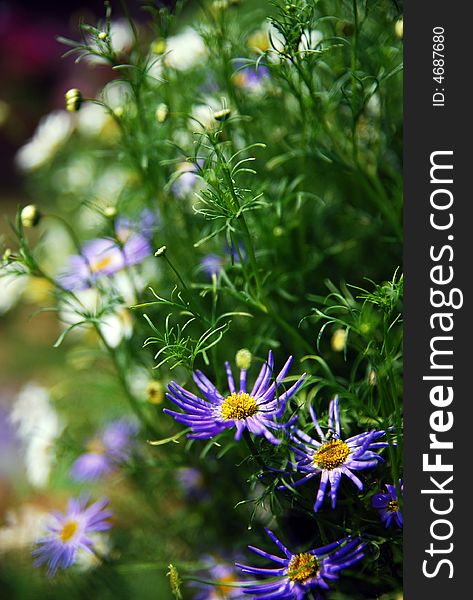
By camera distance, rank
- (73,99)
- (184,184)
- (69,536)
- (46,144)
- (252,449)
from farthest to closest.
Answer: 1. (46,144)
2. (184,184)
3. (69,536)
4. (73,99)
5. (252,449)

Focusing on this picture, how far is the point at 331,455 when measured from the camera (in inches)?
20.3

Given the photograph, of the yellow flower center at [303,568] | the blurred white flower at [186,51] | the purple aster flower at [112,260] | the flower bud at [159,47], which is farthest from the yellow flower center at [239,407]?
the blurred white flower at [186,51]

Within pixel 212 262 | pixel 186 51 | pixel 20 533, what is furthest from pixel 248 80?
pixel 20 533

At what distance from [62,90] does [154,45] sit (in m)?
1.14

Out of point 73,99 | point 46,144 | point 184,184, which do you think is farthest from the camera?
point 46,144

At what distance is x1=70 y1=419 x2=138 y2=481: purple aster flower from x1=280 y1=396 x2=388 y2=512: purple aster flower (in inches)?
12.6

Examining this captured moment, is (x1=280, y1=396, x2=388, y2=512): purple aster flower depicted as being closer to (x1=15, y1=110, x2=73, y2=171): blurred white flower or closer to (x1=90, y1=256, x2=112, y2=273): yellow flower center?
(x1=90, y1=256, x2=112, y2=273): yellow flower center

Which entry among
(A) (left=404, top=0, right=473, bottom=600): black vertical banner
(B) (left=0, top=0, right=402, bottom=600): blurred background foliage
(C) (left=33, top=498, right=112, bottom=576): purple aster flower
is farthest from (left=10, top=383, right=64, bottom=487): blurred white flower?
(A) (left=404, top=0, right=473, bottom=600): black vertical banner

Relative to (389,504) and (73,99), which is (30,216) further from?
(389,504)

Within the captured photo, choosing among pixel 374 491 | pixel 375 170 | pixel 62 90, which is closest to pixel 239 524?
pixel 374 491

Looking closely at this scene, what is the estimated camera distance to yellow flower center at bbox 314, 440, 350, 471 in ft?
1.68

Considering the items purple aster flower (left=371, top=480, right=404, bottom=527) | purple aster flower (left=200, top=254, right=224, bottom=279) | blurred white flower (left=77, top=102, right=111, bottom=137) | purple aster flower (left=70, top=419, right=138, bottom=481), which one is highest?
blurred white flower (left=77, top=102, right=111, bottom=137)

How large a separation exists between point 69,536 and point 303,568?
0.30 metres

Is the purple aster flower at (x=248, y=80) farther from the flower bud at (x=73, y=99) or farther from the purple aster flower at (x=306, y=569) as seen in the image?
the purple aster flower at (x=306, y=569)
